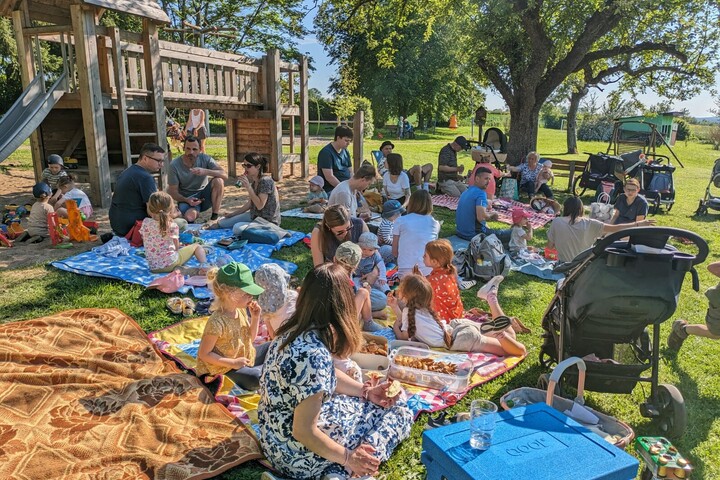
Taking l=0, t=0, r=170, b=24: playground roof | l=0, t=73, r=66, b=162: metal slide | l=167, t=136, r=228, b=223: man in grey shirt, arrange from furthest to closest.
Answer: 1. l=0, t=0, r=170, b=24: playground roof
2. l=0, t=73, r=66, b=162: metal slide
3. l=167, t=136, r=228, b=223: man in grey shirt

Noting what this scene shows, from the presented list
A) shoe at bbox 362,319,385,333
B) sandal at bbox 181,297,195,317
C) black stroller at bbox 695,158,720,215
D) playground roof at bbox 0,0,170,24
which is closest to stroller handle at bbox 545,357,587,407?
shoe at bbox 362,319,385,333

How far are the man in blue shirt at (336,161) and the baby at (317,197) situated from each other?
208 mm

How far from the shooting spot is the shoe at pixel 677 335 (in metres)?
4.93

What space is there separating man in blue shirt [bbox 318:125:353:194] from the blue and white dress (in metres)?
7.24

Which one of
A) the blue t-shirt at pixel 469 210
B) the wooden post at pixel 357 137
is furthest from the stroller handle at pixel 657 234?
the wooden post at pixel 357 137

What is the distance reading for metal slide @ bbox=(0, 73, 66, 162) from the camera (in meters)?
9.02

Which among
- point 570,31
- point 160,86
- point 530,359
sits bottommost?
point 530,359

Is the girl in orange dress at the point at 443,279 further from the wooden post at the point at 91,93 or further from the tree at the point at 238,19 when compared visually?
the tree at the point at 238,19

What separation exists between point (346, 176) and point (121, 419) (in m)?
7.68

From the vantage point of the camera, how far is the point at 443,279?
16.3ft

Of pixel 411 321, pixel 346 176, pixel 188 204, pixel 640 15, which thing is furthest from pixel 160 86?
pixel 640 15

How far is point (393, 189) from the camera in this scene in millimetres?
9891

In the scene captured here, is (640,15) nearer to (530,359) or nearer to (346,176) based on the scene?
(346,176)

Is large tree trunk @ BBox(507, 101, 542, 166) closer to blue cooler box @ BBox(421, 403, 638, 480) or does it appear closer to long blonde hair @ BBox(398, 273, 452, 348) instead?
long blonde hair @ BBox(398, 273, 452, 348)
